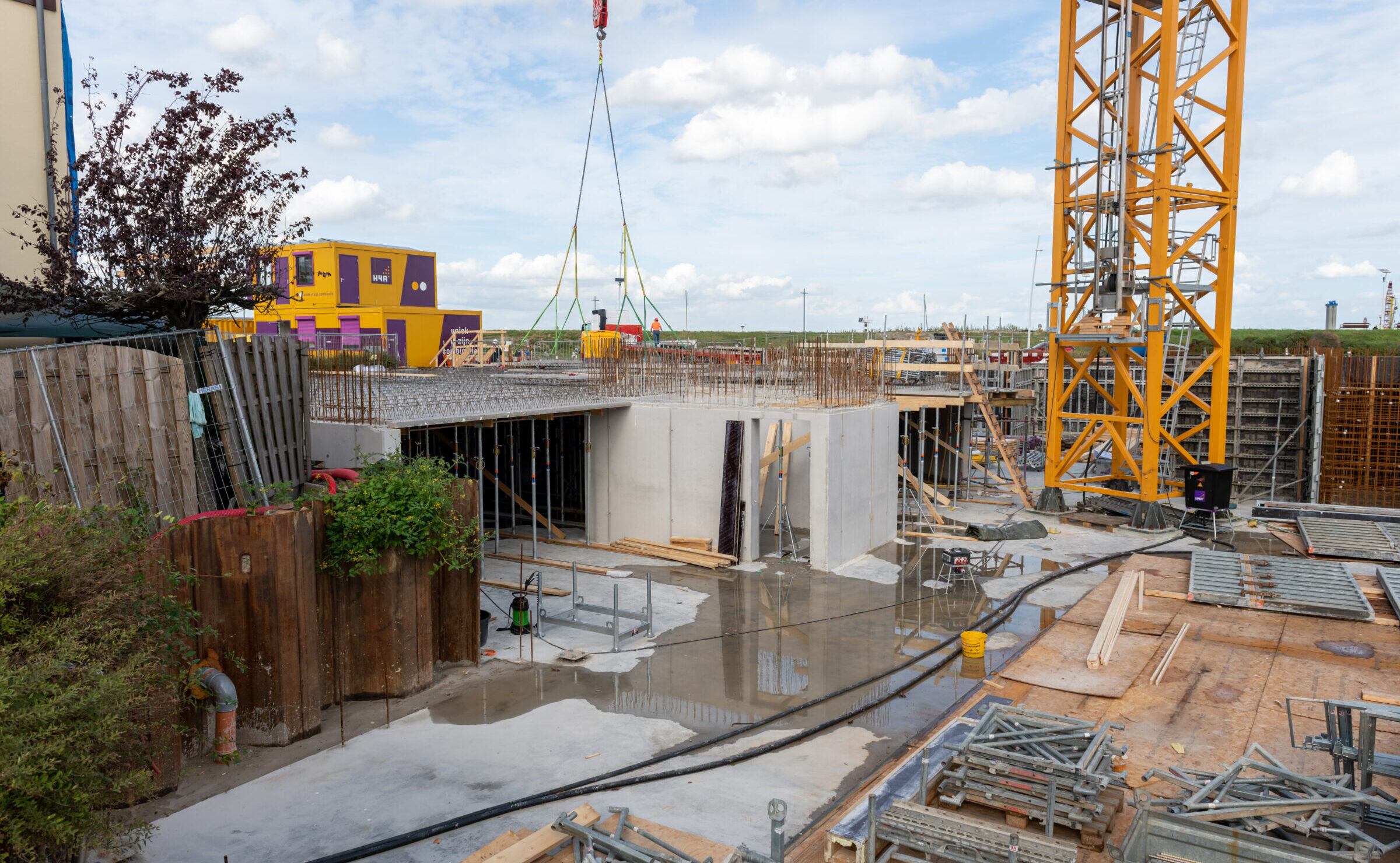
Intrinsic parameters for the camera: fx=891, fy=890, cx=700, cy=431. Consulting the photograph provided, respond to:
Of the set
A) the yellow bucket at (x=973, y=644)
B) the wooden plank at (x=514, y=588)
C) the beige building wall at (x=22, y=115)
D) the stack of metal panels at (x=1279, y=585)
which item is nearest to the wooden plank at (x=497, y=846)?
the yellow bucket at (x=973, y=644)

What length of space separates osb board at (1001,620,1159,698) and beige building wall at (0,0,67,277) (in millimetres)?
16153

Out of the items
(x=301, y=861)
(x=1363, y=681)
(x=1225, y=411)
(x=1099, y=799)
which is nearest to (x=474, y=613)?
(x=301, y=861)

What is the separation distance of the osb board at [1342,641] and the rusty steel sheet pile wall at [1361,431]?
1423 centimetres

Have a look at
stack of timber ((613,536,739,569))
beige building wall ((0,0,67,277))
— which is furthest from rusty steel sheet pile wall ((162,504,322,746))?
stack of timber ((613,536,739,569))

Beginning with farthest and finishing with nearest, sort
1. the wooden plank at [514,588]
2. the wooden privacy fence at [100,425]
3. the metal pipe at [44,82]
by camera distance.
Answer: the wooden plank at [514,588], the metal pipe at [44,82], the wooden privacy fence at [100,425]

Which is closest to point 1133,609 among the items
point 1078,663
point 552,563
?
point 1078,663

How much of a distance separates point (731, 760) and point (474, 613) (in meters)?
4.53

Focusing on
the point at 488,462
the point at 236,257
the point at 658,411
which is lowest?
the point at 488,462

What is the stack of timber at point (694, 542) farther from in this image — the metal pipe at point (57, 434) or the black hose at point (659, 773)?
the metal pipe at point (57, 434)

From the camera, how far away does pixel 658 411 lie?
19.9m

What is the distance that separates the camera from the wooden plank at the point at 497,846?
22.4ft

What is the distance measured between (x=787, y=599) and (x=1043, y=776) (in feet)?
28.1

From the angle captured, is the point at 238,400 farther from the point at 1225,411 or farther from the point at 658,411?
the point at 1225,411

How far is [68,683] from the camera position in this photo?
16.4 ft
